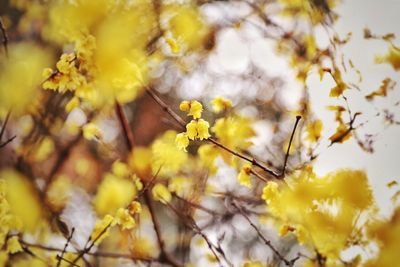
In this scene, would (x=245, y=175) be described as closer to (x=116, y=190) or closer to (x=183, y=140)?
(x=183, y=140)

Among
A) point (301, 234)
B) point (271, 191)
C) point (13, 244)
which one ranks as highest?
point (271, 191)

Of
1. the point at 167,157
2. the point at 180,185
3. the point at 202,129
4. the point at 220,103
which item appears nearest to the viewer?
the point at 202,129

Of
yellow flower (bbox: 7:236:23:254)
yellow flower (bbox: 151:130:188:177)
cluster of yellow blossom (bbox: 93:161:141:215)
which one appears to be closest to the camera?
yellow flower (bbox: 7:236:23:254)

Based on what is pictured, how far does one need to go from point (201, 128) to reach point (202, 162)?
33.9 inches

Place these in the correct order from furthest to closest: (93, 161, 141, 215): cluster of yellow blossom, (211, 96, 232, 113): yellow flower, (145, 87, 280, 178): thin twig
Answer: (93, 161, 141, 215): cluster of yellow blossom, (211, 96, 232, 113): yellow flower, (145, 87, 280, 178): thin twig

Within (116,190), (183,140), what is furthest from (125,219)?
(116,190)

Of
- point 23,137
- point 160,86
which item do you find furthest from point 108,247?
point 160,86

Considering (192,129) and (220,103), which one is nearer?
(192,129)

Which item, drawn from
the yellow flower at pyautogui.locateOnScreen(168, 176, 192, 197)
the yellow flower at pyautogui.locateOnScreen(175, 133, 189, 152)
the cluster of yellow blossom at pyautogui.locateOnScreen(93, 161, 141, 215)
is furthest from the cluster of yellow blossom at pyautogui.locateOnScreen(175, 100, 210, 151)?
the yellow flower at pyautogui.locateOnScreen(168, 176, 192, 197)

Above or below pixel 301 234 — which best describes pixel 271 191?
above

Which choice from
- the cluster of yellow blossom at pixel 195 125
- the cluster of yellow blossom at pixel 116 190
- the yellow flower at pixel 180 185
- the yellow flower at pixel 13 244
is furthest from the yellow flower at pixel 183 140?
the yellow flower at pixel 13 244

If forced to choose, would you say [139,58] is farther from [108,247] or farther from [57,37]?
[108,247]

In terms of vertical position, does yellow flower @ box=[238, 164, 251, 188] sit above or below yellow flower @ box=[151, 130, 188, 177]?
below

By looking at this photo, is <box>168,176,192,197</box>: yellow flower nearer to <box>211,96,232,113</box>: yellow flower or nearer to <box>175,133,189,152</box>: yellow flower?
<box>211,96,232,113</box>: yellow flower
